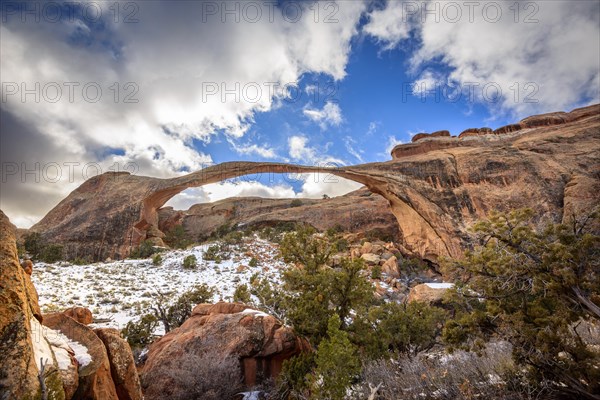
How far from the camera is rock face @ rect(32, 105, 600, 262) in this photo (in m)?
14.0

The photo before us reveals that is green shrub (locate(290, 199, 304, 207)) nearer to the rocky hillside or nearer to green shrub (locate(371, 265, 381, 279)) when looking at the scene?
green shrub (locate(371, 265, 381, 279))

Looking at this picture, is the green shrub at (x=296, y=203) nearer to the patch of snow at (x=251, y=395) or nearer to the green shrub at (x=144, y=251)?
the green shrub at (x=144, y=251)

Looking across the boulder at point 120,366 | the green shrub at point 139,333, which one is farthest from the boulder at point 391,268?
the boulder at point 120,366

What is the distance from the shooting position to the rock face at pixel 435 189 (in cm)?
1397

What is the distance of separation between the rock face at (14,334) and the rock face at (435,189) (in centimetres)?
1536

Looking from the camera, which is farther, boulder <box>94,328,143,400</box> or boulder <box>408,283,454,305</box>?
boulder <box>408,283,454,305</box>

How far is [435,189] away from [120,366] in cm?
1589

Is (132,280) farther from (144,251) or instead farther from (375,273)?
(375,273)

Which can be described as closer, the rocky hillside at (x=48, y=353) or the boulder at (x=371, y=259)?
Result: the rocky hillside at (x=48, y=353)

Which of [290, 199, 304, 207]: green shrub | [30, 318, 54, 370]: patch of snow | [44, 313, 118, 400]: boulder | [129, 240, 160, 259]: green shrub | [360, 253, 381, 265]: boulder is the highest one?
[290, 199, 304, 207]: green shrub

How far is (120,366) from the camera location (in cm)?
370

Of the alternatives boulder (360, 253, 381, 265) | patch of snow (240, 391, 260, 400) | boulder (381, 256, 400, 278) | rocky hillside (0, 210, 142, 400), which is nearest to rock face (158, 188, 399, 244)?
boulder (360, 253, 381, 265)

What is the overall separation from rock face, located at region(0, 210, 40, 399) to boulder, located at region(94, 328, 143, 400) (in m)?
1.21

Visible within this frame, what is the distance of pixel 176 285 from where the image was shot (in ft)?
42.8
